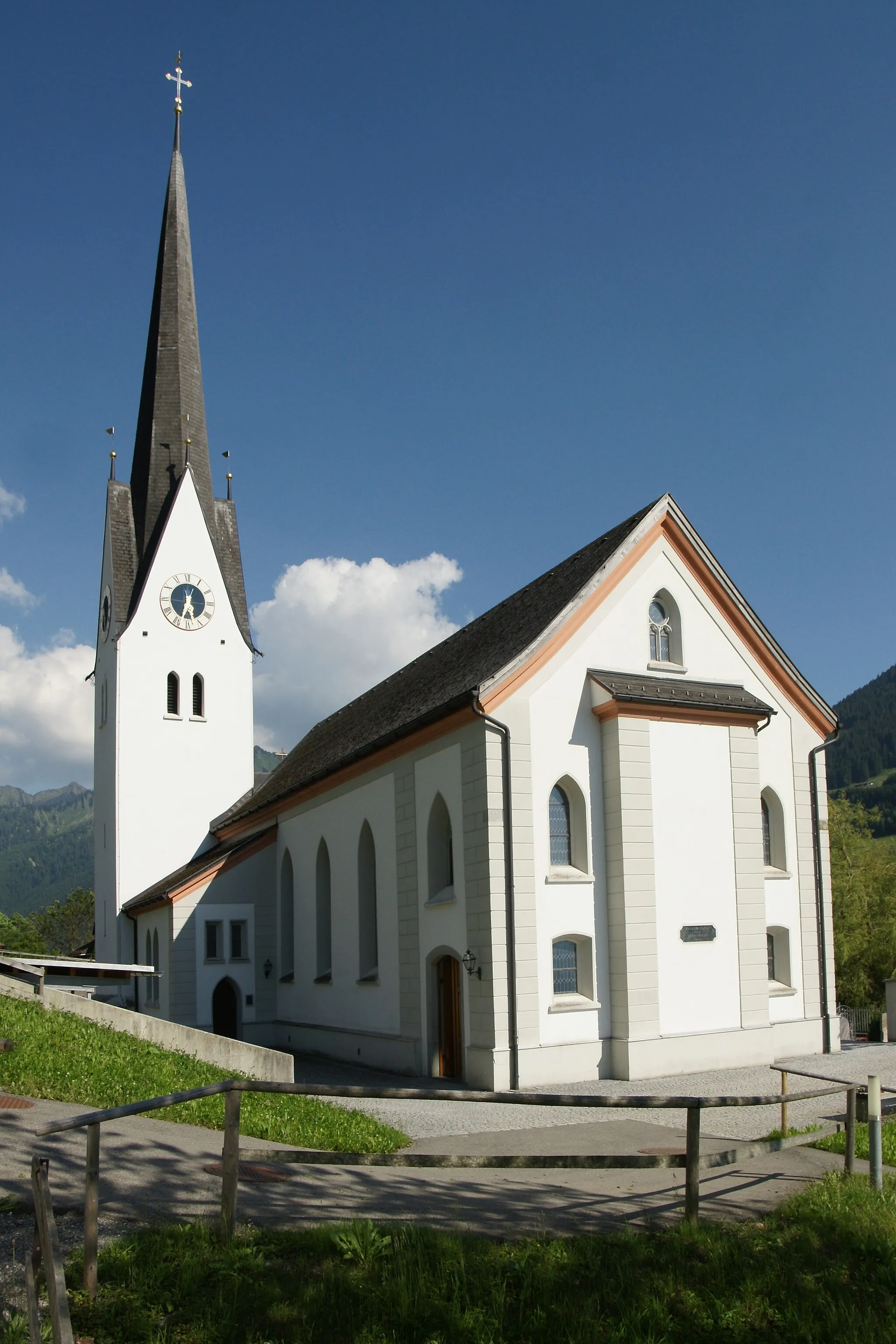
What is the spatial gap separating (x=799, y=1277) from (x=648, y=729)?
547 inches

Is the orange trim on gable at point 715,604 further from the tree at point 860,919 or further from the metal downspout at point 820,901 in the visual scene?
the tree at point 860,919

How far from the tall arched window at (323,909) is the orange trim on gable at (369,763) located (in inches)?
58.6

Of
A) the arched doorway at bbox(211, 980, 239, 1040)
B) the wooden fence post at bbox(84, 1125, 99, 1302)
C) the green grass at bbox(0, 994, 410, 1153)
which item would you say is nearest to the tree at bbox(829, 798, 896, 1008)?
the arched doorway at bbox(211, 980, 239, 1040)

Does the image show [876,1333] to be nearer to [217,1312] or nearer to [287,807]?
[217,1312]

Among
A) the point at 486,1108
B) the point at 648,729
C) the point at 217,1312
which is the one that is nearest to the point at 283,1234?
the point at 217,1312

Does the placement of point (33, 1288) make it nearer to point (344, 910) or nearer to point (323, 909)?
point (344, 910)

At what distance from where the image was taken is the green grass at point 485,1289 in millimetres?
5805

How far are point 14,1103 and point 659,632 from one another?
47.2ft

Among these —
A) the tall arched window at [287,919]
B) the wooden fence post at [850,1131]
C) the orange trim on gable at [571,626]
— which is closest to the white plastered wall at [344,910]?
the tall arched window at [287,919]

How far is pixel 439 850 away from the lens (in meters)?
21.5

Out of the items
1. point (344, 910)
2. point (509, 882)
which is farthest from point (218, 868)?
point (509, 882)

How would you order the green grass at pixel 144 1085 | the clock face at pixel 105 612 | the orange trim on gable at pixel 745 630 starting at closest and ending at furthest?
the green grass at pixel 144 1085 < the orange trim on gable at pixel 745 630 < the clock face at pixel 105 612

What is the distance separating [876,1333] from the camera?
5953mm

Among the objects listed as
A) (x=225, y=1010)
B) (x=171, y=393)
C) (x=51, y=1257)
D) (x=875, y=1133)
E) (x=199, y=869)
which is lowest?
(x=225, y=1010)
